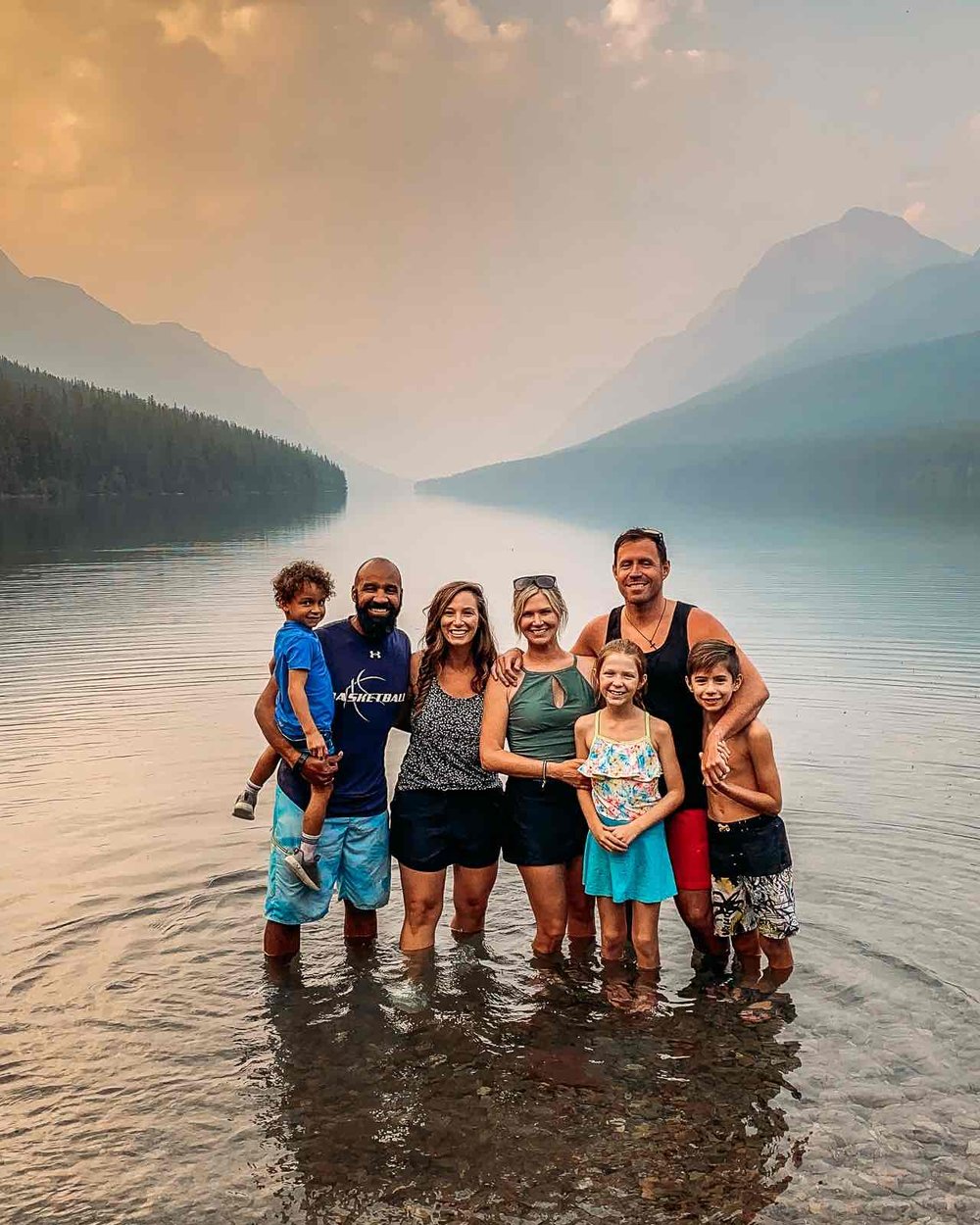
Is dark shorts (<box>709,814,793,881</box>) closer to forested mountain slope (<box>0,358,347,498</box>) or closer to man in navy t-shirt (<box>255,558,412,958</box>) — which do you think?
man in navy t-shirt (<box>255,558,412,958</box>)

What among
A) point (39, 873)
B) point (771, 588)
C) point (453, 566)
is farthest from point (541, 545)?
point (39, 873)

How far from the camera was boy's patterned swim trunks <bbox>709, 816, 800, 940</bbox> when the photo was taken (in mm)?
6645

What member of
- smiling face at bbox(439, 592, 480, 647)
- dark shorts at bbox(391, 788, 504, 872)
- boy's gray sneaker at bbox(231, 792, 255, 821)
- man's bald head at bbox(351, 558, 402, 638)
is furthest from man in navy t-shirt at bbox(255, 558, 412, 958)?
boy's gray sneaker at bbox(231, 792, 255, 821)

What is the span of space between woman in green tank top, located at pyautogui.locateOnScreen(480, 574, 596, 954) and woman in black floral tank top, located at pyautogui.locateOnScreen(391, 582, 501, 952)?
195 millimetres

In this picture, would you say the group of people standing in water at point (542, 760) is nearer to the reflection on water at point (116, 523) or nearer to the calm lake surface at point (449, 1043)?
the calm lake surface at point (449, 1043)

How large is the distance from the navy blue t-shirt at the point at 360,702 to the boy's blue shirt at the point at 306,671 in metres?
0.12

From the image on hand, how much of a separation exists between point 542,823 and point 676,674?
1335 millimetres

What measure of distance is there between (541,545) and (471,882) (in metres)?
61.5

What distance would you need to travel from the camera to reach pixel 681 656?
672 centimetres

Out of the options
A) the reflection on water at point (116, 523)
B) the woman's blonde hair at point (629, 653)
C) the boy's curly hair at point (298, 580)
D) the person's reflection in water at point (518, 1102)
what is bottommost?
the person's reflection in water at point (518, 1102)

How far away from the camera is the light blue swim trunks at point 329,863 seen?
6.84 m

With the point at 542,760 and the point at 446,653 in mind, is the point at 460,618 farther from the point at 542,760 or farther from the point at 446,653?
the point at 542,760

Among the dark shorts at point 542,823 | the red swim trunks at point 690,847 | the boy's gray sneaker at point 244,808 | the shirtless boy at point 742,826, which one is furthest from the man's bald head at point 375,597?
the red swim trunks at point 690,847

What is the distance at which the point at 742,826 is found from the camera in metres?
6.64
